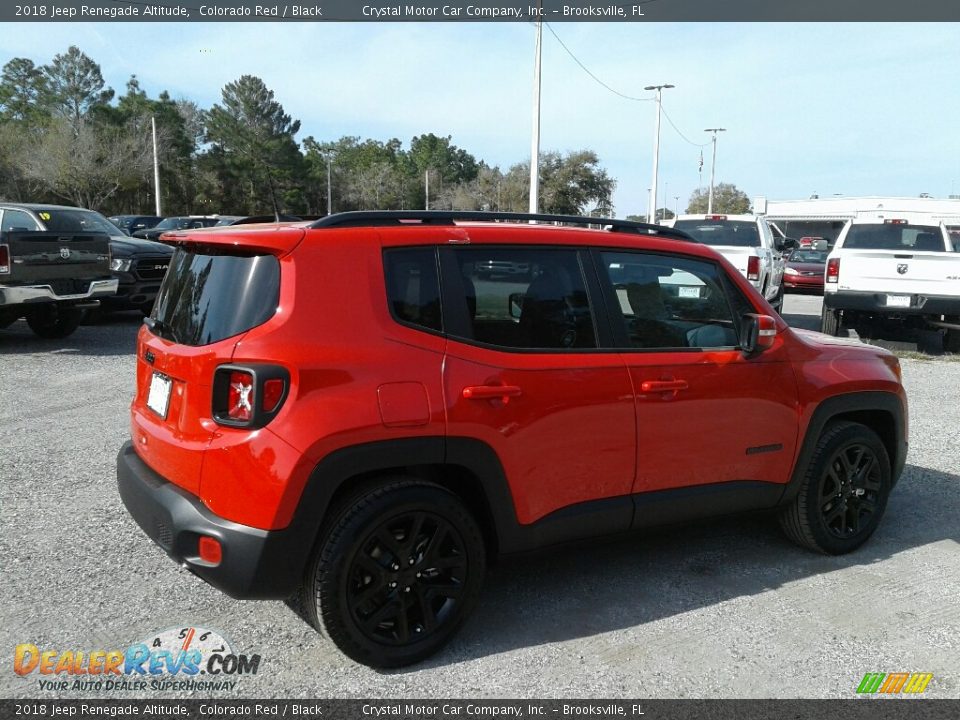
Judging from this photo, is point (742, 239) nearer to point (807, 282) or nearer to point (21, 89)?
point (807, 282)

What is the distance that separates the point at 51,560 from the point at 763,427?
362cm

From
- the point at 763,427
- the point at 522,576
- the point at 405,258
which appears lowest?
the point at 522,576

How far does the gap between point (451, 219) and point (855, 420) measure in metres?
2.67

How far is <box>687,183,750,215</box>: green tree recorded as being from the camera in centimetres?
9819

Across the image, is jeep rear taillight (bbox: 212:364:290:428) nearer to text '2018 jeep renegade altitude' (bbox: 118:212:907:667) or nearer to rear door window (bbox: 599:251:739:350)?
text '2018 jeep renegade altitude' (bbox: 118:212:907:667)

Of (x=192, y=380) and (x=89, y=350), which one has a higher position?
(x=192, y=380)

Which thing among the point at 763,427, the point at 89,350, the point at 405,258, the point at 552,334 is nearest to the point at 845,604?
the point at 763,427

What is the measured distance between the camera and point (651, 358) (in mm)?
3623

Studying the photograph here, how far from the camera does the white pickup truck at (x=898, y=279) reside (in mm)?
11055

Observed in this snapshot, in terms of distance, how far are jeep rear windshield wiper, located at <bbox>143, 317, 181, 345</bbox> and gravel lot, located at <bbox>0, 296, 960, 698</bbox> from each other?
4.03ft

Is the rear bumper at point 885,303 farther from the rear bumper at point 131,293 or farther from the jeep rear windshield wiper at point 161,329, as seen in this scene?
the jeep rear windshield wiper at point 161,329

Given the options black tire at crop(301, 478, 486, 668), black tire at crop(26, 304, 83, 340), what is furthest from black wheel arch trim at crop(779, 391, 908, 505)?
black tire at crop(26, 304, 83, 340)

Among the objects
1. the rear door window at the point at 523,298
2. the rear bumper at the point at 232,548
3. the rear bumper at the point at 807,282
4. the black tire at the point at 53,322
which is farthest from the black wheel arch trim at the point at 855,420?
the rear bumper at the point at 807,282

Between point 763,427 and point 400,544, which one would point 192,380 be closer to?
point 400,544
